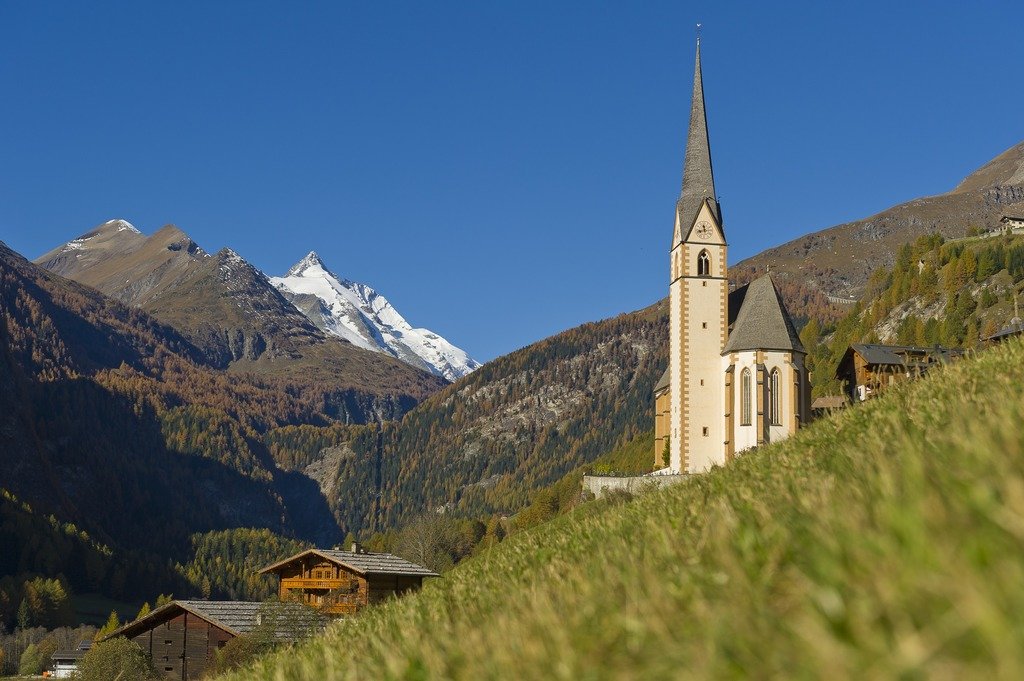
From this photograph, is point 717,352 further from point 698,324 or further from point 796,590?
point 796,590

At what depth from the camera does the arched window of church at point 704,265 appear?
78.1m

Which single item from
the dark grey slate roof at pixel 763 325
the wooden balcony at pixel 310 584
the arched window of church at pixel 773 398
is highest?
the dark grey slate roof at pixel 763 325

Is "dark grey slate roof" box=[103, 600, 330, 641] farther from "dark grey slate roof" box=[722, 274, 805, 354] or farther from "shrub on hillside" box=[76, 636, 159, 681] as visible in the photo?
"dark grey slate roof" box=[722, 274, 805, 354]

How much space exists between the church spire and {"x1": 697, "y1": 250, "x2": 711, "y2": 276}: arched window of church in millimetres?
1975

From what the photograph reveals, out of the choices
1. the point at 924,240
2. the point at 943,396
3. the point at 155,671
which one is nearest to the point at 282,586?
the point at 155,671

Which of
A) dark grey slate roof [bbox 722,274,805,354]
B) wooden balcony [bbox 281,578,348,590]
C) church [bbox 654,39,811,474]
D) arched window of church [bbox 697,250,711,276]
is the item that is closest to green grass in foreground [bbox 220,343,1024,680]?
wooden balcony [bbox 281,578,348,590]

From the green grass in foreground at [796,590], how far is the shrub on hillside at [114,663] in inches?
1823

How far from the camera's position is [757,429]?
2847 inches

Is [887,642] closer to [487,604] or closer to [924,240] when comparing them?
[487,604]

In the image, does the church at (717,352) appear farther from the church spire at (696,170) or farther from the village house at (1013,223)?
the village house at (1013,223)

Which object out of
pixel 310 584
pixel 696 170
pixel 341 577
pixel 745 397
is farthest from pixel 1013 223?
pixel 341 577

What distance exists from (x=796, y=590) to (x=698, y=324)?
2800 inches

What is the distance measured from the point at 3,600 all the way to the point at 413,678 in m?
179

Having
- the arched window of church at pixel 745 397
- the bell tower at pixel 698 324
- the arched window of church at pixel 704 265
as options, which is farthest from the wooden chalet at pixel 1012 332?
the arched window of church at pixel 704 265
